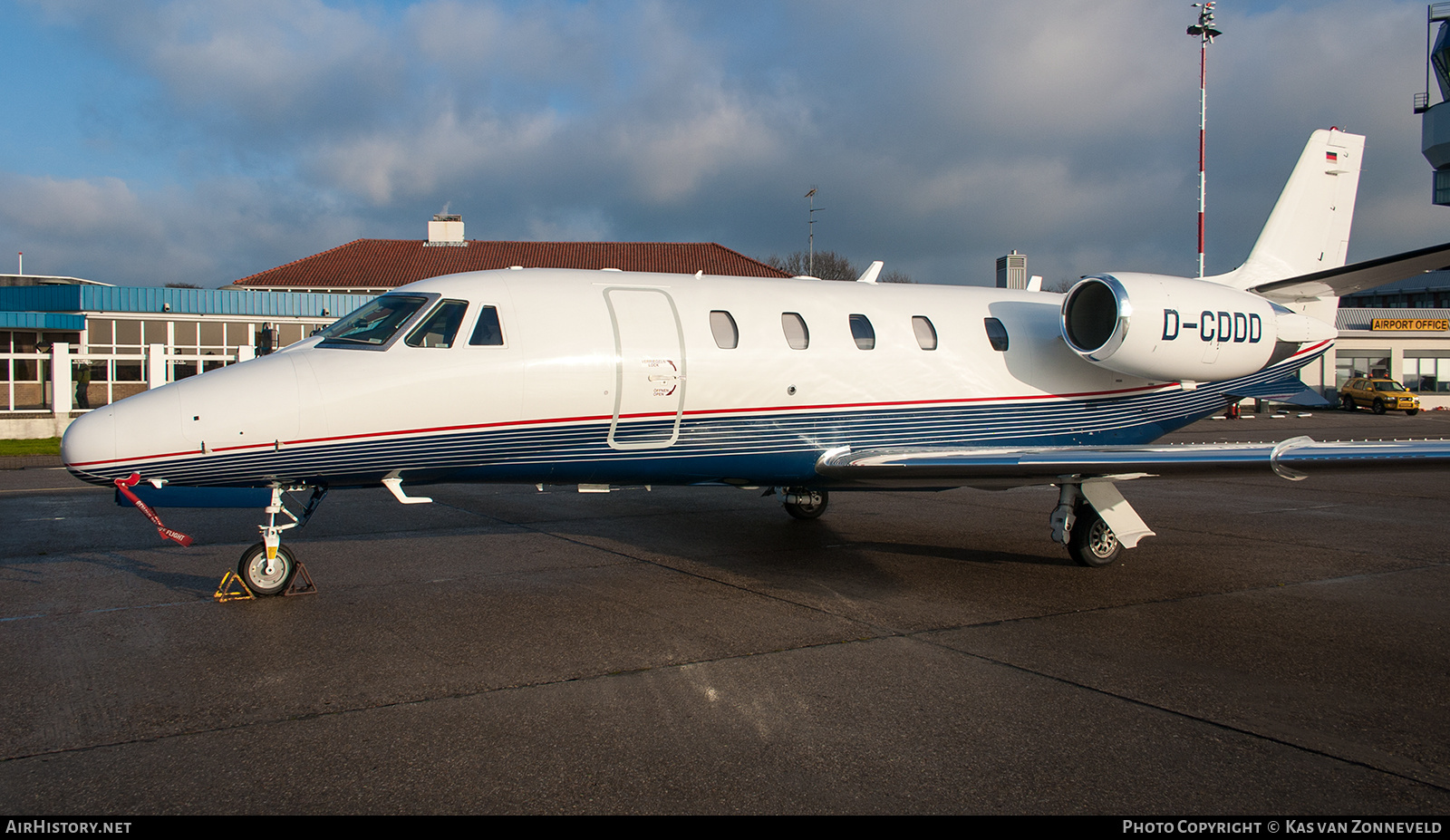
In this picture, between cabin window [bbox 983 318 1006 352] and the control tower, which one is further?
the control tower

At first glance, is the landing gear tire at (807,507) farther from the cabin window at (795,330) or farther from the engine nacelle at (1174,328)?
the engine nacelle at (1174,328)

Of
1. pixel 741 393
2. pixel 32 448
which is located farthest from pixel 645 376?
pixel 32 448

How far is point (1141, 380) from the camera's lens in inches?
410

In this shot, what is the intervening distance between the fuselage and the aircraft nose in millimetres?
15

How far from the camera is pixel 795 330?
9.05 m

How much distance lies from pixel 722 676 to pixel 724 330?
3.94 metres

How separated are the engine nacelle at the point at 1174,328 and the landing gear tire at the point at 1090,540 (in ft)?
5.54

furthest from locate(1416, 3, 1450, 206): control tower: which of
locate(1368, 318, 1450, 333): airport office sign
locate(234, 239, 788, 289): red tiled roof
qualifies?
locate(234, 239, 788, 289): red tiled roof

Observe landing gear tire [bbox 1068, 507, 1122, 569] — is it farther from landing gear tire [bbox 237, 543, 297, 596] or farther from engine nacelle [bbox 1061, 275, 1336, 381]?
landing gear tire [bbox 237, 543, 297, 596]

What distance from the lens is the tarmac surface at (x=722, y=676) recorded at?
4074mm

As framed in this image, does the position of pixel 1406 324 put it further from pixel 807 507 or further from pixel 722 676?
pixel 722 676

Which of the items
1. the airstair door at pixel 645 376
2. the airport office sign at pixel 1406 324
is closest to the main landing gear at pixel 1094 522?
the airstair door at pixel 645 376

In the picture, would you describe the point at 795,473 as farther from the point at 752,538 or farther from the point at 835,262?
the point at 835,262

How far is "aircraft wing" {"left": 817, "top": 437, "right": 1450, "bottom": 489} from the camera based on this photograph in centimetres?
683
